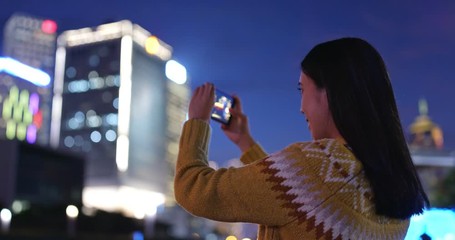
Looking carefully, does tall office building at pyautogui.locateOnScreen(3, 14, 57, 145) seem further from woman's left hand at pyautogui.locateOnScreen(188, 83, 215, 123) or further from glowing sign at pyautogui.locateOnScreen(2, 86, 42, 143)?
woman's left hand at pyautogui.locateOnScreen(188, 83, 215, 123)

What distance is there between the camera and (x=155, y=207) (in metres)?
80.2

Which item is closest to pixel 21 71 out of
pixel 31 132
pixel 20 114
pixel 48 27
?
pixel 20 114

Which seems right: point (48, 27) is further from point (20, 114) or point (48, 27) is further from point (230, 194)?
point (230, 194)

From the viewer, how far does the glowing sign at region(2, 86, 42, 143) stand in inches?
2699

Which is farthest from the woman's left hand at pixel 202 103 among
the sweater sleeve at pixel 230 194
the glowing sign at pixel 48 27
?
the glowing sign at pixel 48 27

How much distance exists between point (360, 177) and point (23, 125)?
73901 mm

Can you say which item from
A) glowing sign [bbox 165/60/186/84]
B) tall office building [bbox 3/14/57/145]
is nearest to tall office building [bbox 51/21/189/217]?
glowing sign [bbox 165/60/186/84]

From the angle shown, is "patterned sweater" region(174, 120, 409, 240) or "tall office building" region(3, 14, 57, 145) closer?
"patterned sweater" region(174, 120, 409, 240)

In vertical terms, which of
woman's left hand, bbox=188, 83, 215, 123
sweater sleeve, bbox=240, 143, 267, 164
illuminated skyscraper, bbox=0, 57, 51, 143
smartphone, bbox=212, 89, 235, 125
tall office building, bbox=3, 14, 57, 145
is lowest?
sweater sleeve, bbox=240, 143, 267, 164

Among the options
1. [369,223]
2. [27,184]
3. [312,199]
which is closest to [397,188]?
[369,223]

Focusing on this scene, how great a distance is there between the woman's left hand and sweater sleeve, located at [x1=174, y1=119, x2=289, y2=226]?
170mm

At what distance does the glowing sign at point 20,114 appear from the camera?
225 ft

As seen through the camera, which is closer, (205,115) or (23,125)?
(205,115)

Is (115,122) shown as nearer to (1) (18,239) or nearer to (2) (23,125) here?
(2) (23,125)
